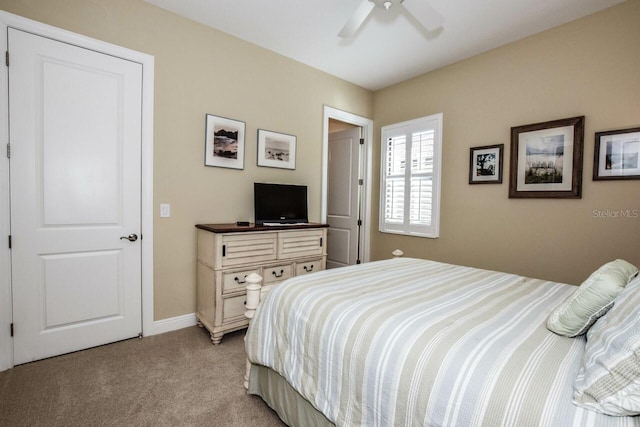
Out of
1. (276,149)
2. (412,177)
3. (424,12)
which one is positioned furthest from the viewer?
(412,177)

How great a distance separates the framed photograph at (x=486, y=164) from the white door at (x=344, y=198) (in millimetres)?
1519

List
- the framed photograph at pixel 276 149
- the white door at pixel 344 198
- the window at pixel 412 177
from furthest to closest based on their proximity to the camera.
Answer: the white door at pixel 344 198 → the window at pixel 412 177 → the framed photograph at pixel 276 149

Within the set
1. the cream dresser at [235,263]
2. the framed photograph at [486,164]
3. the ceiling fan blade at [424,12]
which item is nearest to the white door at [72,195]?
the cream dresser at [235,263]

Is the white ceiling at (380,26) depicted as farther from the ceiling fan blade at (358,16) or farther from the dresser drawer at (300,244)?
the dresser drawer at (300,244)

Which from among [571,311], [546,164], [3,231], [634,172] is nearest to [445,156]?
[546,164]

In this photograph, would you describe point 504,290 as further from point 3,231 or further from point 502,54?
point 3,231

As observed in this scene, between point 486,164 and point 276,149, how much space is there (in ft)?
7.43

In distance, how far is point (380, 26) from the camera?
8.94 ft

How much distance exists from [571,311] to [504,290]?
56 centimetres

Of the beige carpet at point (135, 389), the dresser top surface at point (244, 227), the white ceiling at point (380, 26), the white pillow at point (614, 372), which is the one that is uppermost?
the white ceiling at point (380, 26)

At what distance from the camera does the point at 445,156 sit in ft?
11.4

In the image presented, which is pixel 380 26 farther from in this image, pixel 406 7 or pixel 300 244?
pixel 300 244

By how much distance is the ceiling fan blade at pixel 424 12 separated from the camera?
2016mm

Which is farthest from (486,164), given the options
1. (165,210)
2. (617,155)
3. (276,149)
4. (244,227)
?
(165,210)
